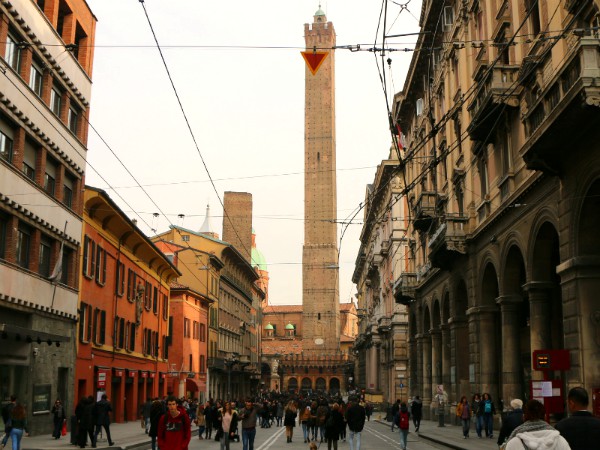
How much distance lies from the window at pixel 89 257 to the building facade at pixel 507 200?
15.0 m

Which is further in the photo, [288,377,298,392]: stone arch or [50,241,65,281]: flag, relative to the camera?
[288,377,298,392]: stone arch

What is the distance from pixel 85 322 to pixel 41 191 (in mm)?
8367

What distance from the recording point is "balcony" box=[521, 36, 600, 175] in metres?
15.8

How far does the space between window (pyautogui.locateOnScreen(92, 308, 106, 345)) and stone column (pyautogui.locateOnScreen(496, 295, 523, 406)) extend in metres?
18.7

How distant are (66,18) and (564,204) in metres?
21.2

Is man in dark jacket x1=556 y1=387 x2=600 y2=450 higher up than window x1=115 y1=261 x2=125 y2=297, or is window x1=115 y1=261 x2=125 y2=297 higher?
window x1=115 y1=261 x2=125 y2=297

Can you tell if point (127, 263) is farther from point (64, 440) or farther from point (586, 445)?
point (586, 445)

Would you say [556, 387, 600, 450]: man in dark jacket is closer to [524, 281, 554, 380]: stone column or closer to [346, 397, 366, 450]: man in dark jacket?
[346, 397, 366, 450]: man in dark jacket

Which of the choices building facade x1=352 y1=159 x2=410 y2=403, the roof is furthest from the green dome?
building facade x1=352 y1=159 x2=410 y2=403

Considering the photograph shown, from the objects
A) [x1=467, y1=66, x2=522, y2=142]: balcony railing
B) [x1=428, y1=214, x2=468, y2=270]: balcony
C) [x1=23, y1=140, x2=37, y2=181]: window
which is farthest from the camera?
[x1=428, y1=214, x2=468, y2=270]: balcony

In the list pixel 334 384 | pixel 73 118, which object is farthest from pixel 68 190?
pixel 334 384

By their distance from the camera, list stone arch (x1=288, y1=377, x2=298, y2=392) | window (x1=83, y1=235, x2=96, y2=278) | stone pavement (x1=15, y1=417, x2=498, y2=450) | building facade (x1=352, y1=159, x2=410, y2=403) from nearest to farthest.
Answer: stone pavement (x1=15, y1=417, x2=498, y2=450) → window (x1=83, y1=235, x2=96, y2=278) → building facade (x1=352, y1=159, x2=410, y2=403) → stone arch (x1=288, y1=377, x2=298, y2=392)

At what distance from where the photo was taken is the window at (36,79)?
2746cm

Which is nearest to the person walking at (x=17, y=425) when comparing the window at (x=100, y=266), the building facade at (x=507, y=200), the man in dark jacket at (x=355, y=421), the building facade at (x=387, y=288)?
the man in dark jacket at (x=355, y=421)
